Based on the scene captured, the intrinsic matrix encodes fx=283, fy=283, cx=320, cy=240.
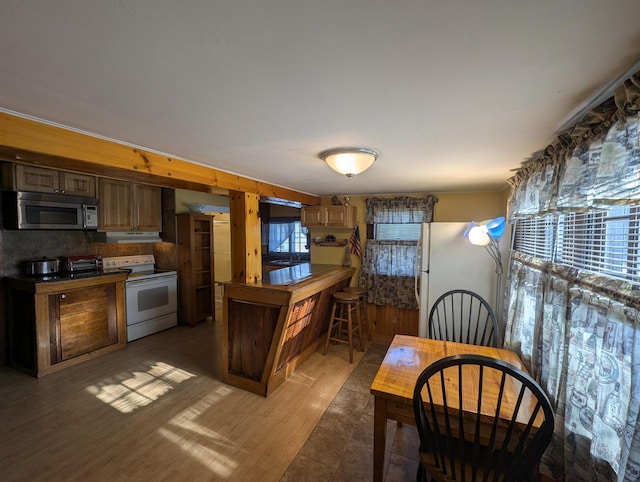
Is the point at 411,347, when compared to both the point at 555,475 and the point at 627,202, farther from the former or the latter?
the point at 627,202

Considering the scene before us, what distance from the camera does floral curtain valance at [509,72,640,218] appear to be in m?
0.95

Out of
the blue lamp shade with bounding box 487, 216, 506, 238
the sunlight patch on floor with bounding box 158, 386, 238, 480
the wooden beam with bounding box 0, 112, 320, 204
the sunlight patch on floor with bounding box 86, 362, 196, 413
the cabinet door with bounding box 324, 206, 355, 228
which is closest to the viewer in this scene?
the wooden beam with bounding box 0, 112, 320, 204

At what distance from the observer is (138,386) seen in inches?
112

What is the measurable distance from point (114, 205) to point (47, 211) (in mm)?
725

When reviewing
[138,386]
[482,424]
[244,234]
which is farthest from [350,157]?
[138,386]

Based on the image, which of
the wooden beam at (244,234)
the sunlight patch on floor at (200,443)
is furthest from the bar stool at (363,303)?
the sunlight patch on floor at (200,443)

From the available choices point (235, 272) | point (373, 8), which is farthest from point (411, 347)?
point (373, 8)

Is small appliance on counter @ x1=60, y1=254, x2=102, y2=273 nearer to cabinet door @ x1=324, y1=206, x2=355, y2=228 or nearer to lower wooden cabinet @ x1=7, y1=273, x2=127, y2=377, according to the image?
lower wooden cabinet @ x1=7, y1=273, x2=127, y2=377

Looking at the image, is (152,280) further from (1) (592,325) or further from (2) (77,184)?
(1) (592,325)

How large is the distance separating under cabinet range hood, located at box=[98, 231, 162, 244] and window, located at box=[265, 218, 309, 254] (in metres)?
2.01

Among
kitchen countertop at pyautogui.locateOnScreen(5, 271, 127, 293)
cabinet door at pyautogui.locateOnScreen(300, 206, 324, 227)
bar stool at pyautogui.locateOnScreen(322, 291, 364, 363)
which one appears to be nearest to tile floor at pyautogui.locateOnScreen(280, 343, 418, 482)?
bar stool at pyautogui.locateOnScreen(322, 291, 364, 363)

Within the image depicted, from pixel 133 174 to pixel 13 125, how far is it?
2.07ft

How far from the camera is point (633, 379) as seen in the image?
3.01 ft

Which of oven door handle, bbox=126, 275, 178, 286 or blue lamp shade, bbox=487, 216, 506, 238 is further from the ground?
blue lamp shade, bbox=487, 216, 506, 238
